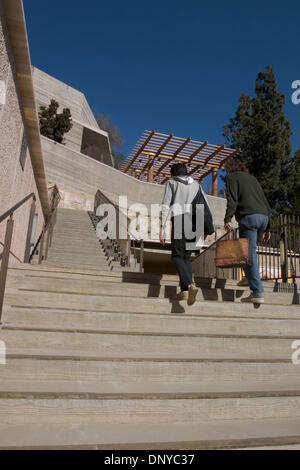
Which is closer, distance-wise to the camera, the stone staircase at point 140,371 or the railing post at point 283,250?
the stone staircase at point 140,371

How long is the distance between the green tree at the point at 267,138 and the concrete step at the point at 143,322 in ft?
74.5

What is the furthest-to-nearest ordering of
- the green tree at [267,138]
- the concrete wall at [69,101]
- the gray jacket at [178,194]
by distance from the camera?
the green tree at [267,138], the concrete wall at [69,101], the gray jacket at [178,194]

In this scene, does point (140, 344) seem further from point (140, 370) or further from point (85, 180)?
point (85, 180)

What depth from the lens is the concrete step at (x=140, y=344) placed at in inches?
100.0

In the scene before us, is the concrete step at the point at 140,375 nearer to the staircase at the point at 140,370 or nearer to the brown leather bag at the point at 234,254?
the staircase at the point at 140,370

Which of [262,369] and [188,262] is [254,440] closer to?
[262,369]

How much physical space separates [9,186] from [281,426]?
339 cm

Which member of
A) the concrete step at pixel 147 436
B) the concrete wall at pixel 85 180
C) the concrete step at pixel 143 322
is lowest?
the concrete step at pixel 147 436

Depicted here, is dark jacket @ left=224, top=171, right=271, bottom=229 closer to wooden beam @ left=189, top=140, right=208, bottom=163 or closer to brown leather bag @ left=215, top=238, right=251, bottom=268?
brown leather bag @ left=215, top=238, right=251, bottom=268

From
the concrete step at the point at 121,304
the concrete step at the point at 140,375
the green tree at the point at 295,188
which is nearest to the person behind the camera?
the concrete step at the point at 140,375

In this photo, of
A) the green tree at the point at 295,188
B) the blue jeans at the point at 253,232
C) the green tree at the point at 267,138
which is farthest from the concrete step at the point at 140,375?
the green tree at the point at 267,138

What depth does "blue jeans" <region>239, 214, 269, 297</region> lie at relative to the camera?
3.61 meters

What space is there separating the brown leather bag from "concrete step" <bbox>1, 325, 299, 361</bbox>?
92 centimetres

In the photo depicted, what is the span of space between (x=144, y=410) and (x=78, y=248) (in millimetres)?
6748
